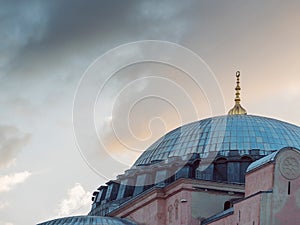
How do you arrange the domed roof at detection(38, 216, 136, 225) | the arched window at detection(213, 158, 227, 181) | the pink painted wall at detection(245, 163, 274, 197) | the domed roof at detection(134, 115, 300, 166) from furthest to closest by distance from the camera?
the domed roof at detection(134, 115, 300, 166), the arched window at detection(213, 158, 227, 181), the domed roof at detection(38, 216, 136, 225), the pink painted wall at detection(245, 163, 274, 197)

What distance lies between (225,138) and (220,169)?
2.13 meters

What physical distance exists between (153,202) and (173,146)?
4.87m

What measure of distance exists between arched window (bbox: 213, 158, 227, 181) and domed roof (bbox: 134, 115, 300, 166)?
1.34 ft

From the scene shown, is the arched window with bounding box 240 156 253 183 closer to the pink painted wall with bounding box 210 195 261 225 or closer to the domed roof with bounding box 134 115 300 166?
the domed roof with bounding box 134 115 300 166

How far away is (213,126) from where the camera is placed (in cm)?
4144

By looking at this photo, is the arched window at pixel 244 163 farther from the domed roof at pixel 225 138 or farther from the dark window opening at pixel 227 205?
the dark window opening at pixel 227 205

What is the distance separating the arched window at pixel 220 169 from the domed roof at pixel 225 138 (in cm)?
41

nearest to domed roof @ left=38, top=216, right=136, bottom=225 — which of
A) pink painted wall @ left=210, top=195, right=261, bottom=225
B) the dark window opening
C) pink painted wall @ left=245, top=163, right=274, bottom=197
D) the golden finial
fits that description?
the dark window opening

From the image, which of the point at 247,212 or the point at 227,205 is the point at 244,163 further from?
the point at 247,212

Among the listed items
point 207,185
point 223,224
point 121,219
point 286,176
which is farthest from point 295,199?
point 121,219

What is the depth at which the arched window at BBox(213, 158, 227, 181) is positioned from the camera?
3819cm

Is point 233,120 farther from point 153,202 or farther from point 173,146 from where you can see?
point 153,202

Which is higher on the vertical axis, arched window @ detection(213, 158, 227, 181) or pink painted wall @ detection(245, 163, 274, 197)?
arched window @ detection(213, 158, 227, 181)

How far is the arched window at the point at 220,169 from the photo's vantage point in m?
38.2
